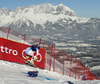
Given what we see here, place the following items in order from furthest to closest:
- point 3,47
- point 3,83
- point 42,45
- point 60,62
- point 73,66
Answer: point 73,66
point 60,62
point 42,45
point 3,47
point 3,83

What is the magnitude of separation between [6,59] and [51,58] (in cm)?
737

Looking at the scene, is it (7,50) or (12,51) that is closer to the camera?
(7,50)

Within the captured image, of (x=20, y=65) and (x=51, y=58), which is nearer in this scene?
(x=20, y=65)

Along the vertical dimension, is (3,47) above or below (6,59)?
above

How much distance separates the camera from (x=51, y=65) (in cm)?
1920

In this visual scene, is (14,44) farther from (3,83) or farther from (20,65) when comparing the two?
(3,83)

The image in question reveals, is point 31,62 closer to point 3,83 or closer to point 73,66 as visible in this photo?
point 3,83

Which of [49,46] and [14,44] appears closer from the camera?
[14,44]

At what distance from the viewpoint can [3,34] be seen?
663 inches

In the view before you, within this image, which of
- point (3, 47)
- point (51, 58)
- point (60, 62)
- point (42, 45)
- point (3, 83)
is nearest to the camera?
point (3, 83)

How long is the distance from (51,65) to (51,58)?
3.21 feet

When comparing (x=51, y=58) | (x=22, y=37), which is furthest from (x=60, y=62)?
(x=22, y=37)

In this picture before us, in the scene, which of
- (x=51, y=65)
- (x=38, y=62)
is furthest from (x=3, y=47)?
(x=51, y=65)

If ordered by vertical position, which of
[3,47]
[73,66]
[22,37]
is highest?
[22,37]
